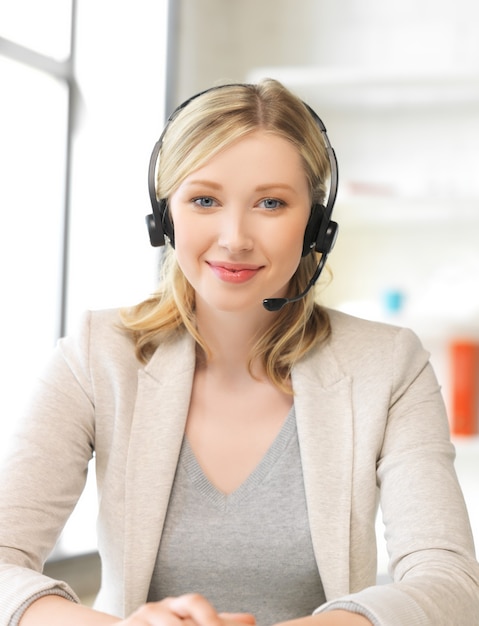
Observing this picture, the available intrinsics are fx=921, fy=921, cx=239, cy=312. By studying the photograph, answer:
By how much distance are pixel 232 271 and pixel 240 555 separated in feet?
1.38

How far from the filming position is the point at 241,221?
129 centimetres

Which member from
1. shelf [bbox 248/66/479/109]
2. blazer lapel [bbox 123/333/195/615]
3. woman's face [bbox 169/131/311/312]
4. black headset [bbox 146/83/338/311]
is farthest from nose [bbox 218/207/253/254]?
shelf [bbox 248/66/479/109]

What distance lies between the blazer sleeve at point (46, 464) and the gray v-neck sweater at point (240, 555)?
0.16 m

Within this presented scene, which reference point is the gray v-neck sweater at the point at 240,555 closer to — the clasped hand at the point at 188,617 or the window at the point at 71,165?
the clasped hand at the point at 188,617

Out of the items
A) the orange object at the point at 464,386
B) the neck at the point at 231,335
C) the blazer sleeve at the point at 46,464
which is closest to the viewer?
the blazer sleeve at the point at 46,464

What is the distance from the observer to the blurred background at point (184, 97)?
2.83 meters

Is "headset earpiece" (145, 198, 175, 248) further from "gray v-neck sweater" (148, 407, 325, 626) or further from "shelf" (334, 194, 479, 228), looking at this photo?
"shelf" (334, 194, 479, 228)

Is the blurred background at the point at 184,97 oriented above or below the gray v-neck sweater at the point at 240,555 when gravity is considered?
above

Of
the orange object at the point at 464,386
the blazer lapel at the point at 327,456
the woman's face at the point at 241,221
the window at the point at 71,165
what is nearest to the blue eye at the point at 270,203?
the woman's face at the point at 241,221

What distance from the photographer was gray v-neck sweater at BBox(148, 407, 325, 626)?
1.36m

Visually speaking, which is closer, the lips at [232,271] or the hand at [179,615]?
the hand at [179,615]

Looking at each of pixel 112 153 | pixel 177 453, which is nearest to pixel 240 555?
pixel 177 453

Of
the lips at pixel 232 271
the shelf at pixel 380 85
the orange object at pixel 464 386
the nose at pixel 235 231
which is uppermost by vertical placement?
the shelf at pixel 380 85

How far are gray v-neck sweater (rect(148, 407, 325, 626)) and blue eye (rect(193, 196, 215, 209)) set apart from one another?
0.42 m
